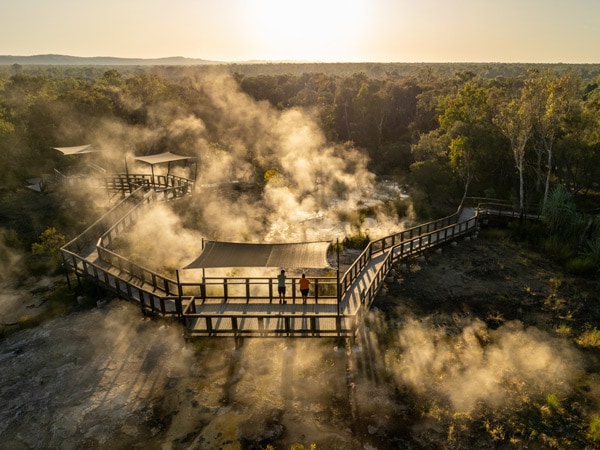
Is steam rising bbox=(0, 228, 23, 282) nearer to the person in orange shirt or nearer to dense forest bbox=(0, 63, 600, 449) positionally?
dense forest bbox=(0, 63, 600, 449)

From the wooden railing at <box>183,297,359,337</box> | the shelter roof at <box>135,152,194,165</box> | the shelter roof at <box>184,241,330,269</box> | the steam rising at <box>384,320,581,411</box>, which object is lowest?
the steam rising at <box>384,320,581,411</box>

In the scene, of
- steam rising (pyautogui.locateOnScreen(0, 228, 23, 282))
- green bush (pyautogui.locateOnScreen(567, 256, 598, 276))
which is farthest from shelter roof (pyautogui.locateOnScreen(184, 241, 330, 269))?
green bush (pyautogui.locateOnScreen(567, 256, 598, 276))

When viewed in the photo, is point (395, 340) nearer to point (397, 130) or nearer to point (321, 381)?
point (321, 381)

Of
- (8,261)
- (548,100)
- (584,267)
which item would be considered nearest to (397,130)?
(548,100)

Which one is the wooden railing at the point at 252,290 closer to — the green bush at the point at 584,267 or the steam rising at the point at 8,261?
the steam rising at the point at 8,261

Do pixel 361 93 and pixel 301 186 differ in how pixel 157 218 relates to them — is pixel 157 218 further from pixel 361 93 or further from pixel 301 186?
pixel 361 93

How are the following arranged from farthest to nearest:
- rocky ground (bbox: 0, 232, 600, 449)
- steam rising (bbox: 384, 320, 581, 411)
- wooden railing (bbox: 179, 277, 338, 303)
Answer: wooden railing (bbox: 179, 277, 338, 303), steam rising (bbox: 384, 320, 581, 411), rocky ground (bbox: 0, 232, 600, 449)

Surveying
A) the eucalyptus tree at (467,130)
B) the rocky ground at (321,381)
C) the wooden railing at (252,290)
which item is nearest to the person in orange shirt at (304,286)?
the wooden railing at (252,290)
